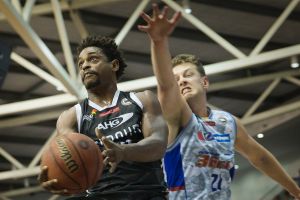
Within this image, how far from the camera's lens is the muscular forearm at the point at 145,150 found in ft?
11.8

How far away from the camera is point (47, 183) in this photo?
3545 mm

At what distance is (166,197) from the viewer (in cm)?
398

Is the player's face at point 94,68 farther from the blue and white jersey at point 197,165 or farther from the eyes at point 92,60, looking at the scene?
the blue and white jersey at point 197,165

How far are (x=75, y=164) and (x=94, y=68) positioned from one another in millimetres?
798

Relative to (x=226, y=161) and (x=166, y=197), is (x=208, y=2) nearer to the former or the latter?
(x=226, y=161)

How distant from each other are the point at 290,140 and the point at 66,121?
12.7 metres

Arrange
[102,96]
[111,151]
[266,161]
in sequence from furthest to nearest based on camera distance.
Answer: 1. [266,161]
2. [102,96]
3. [111,151]

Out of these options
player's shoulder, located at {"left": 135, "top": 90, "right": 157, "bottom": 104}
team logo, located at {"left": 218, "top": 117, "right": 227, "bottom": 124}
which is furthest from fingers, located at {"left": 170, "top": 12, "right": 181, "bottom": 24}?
team logo, located at {"left": 218, "top": 117, "right": 227, "bottom": 124}

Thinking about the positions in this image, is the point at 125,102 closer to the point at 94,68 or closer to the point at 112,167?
the point at 94,68

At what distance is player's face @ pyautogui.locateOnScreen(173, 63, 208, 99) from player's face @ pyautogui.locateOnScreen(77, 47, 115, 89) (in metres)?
0.73

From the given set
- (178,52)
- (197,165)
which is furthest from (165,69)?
(178,52)

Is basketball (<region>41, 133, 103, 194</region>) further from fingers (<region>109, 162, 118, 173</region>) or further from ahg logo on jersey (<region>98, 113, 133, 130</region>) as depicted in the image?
ahg logo on jersey (<region>98, 113, 133, 130</region>)

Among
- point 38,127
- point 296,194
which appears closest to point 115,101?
point 296,194

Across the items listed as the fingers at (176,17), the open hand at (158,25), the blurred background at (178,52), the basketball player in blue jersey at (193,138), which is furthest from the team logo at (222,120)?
the blurred background at (178,52)
